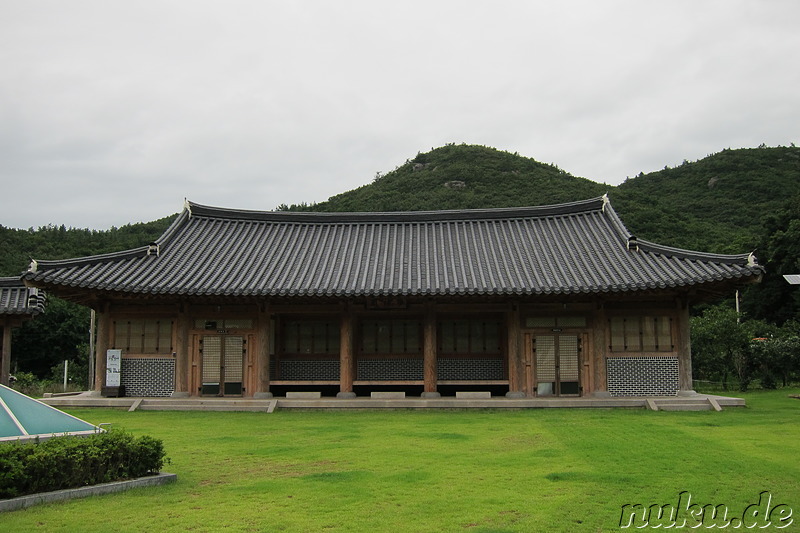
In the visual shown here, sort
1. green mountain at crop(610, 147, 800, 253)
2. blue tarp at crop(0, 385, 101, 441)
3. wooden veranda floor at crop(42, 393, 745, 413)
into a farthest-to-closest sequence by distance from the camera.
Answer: green mountain at crop(610, 147, 800, 253)
wooden veranda floor at crop(42, 393, 745, 413)
blue tarp at crop(0, 385, 101, 441)

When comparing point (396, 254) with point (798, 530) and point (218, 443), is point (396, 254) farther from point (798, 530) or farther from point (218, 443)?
point (798, 530)

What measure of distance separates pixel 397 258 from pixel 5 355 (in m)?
14.9

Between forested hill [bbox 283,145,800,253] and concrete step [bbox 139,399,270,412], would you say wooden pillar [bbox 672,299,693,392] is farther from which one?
forested hill [bbox 283,145,800,253]

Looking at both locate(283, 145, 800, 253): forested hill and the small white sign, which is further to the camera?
locate(283, 145, 800, 253): forested hill

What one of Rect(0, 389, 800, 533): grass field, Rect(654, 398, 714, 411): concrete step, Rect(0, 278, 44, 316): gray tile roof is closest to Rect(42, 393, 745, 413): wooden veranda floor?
Rect(654, 398, 714, 411): concrete step

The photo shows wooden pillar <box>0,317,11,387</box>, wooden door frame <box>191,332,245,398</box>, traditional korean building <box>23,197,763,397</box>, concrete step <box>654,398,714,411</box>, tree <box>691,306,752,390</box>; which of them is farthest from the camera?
tree <box>691,306,752,390</box>

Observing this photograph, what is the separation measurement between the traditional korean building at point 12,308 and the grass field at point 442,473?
30.9 feet

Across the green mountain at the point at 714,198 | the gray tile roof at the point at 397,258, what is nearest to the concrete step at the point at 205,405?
the gray tile roof at the point at 397,258

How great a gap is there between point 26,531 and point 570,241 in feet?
65.3

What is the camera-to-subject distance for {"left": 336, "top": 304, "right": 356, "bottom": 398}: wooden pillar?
22016mm

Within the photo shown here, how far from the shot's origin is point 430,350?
72.0ft

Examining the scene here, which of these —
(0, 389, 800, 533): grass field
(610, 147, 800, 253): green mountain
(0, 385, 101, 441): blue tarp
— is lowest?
(0, 389, 800, 533): grass field

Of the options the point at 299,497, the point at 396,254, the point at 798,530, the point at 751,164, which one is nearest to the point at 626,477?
the point at 798,530

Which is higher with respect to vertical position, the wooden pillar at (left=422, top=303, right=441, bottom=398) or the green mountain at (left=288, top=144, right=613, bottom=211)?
the green mountain at (left=288, top=144, right=613, bottom=211)
